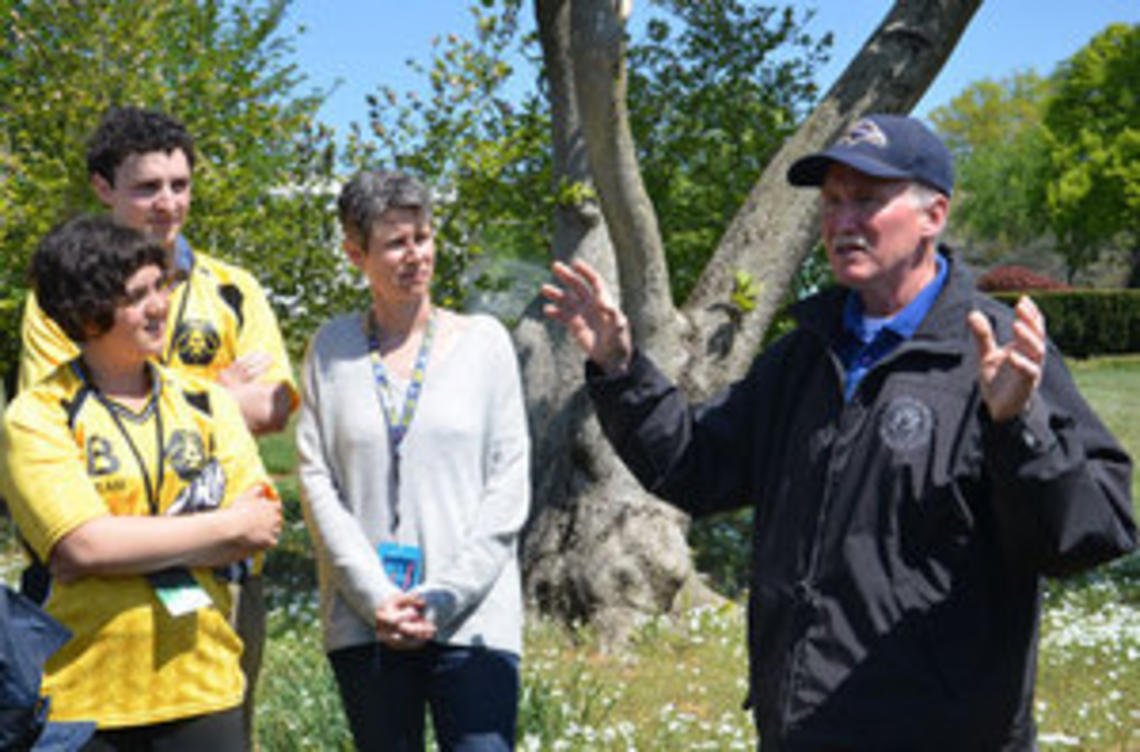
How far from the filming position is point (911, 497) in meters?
2.67

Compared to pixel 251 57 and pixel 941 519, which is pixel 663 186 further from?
pixel 941 519

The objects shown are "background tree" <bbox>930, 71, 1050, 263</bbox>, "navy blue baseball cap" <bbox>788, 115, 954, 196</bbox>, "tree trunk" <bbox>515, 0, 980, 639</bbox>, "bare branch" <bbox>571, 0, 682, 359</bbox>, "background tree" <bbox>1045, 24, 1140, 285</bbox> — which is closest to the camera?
"navy blue baseball cap" <bbox>788, 115, 954, 196</bbox>

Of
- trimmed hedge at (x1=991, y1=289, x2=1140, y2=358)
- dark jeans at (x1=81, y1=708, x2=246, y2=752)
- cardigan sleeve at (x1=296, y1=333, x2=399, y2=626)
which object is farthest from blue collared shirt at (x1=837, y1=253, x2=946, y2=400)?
trimmed hedge at (x1=991, y1=289, x2=1140, y2=358)

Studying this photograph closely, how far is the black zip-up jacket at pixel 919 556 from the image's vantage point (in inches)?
102

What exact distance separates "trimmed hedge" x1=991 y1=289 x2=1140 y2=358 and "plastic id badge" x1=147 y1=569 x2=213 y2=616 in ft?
94.3

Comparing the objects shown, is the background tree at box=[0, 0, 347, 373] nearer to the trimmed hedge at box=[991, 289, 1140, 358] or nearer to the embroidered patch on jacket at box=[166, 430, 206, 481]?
the embroidered patch on jacket at box=[166, 430, 206, 481]

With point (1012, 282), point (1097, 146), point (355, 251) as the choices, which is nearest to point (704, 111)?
point (355, 251)

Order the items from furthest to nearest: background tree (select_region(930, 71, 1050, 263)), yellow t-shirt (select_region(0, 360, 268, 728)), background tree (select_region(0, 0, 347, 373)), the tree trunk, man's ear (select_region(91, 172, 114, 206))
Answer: background tree (select_region(930, 71, 1050, 263)), background tree (select_region(0, 0, 347, 373)), the tree trunk, man's ear (select_region(91, 172, 114, 206)), yellow t-shirt (select_region(0, 360, 268, 728))

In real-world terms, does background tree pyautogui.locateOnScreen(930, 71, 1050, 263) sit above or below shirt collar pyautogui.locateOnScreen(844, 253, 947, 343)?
above

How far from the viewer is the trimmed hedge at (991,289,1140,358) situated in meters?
29.7

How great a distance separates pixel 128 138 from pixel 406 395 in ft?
3.52

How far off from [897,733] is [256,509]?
59.9 inches

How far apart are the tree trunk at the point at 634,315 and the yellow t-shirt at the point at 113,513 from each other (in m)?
4.42

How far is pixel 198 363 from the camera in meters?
3.76
